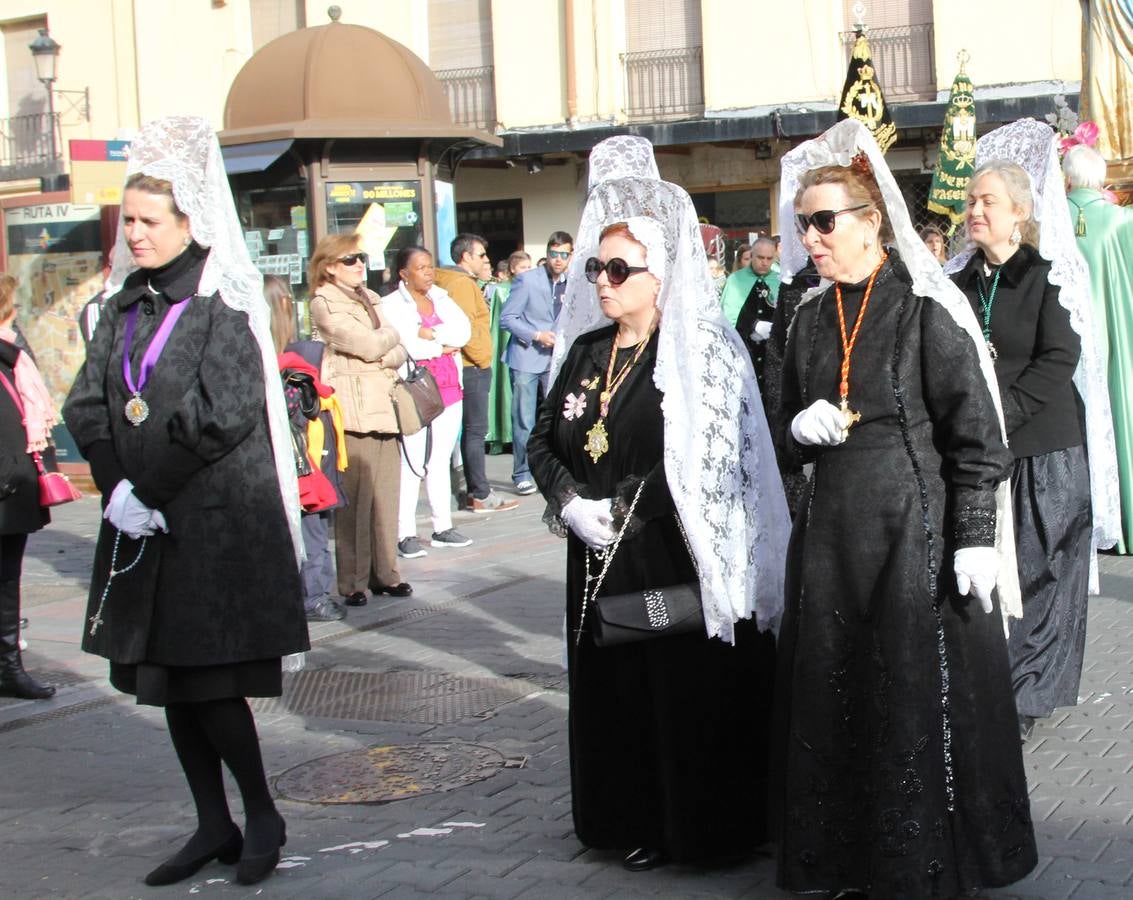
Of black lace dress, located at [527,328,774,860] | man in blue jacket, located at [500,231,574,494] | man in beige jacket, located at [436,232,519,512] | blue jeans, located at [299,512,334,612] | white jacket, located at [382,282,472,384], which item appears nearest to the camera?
black lace dress, located at [527,328,774,860]

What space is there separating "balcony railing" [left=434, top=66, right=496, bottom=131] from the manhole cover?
63.9ft

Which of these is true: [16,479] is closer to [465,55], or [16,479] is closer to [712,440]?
[712,440]

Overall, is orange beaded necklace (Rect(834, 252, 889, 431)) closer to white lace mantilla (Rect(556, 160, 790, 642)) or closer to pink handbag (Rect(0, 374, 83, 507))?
white lace mantilla (Rect(556, 160, 790, 642))

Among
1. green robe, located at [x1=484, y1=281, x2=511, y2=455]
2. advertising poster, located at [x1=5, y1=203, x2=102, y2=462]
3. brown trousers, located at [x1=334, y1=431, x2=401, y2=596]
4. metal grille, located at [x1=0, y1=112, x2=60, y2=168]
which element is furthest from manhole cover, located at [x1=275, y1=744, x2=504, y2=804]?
metal grille, located at [x1=0, y1=112, x2=60, y2=168]

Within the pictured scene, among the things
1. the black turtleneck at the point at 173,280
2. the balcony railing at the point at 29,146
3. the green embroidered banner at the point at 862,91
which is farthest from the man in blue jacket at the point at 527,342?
the balcony railing at the point at 29,146

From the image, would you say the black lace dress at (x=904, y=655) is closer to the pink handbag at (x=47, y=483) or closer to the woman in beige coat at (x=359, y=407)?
the pink handbag at (x=47, y=483)

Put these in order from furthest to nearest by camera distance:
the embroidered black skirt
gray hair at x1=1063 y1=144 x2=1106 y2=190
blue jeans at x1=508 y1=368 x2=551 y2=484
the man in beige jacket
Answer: blue jeans at x1=508 y1=368 x2=551 y2=484
the man in beige jacket
gray hair at x1=1063 y1=144 x2=1106 y2=190
the embroidered black skirt

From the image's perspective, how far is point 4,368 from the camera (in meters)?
7.44

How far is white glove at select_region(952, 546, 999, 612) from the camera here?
3.91 metres

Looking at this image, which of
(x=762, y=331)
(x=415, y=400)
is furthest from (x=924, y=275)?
(x=415, y=400)

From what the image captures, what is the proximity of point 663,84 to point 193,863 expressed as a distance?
804 inches

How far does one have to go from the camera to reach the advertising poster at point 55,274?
13806mm

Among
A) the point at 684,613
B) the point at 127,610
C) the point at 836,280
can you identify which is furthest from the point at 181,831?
the point at 836,280

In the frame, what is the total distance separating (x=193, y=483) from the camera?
447 cm
